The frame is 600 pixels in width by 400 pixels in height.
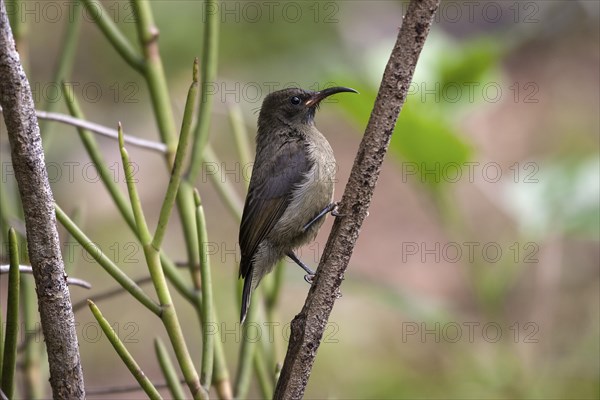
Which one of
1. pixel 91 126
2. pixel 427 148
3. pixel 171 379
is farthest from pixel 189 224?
pixel 427 148

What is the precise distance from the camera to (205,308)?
72.6 inches

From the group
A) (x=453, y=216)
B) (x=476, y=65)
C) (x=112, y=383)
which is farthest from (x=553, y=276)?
(x=112, y=383)

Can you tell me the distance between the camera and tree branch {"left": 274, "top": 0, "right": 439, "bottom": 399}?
1630 millimetres

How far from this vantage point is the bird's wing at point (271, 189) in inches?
141

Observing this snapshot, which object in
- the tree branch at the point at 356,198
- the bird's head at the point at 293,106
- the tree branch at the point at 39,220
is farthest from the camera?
the bird's head at the point at 293,106

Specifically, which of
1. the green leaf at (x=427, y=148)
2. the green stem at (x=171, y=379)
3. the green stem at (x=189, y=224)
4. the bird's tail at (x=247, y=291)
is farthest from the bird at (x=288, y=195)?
the green stem at (x=171, y=379)

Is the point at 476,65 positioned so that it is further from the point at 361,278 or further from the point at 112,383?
the point at 112,383

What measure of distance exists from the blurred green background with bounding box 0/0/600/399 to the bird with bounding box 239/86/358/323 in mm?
187

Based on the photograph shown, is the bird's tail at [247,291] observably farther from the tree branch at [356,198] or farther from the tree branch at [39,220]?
the tree branch at [39,220]

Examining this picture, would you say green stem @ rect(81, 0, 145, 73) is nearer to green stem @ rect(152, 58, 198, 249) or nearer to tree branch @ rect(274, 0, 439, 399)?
green stem @ rect(152, 58, 198, 249)

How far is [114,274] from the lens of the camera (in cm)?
170

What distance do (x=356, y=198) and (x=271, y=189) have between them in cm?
198

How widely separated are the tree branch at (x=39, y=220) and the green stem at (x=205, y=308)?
12.7 inches

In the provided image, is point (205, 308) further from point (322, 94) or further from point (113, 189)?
point (322, 94)
